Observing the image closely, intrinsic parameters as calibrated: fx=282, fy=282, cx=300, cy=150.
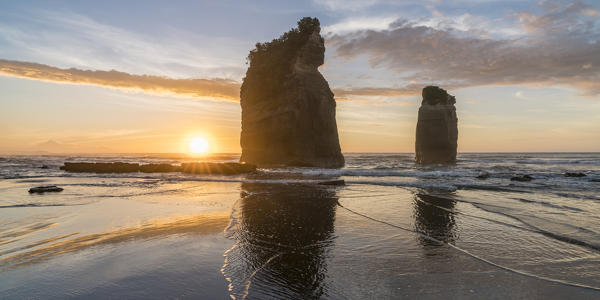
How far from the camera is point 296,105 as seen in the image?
3544cm

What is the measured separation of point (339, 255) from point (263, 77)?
35.5 metres

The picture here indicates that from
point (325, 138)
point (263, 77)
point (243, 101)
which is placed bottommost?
point (325, 138)

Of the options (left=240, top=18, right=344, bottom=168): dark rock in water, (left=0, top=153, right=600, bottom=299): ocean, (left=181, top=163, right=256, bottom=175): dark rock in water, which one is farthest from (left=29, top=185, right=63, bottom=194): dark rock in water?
(left=240, top=18, right=344, bottom=168): dark rock in water

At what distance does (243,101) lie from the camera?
135 feet

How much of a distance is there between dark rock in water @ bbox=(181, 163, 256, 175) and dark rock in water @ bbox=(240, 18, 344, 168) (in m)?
9.75

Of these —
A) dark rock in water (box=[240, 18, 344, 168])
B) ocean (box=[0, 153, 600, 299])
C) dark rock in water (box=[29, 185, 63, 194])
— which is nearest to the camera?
ocean (box=[0, 153, 600, 299])

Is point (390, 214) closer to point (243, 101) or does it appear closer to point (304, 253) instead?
point (304, 253)

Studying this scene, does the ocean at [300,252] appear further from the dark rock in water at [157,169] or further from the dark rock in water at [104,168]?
the dark rock in water at [104,168]

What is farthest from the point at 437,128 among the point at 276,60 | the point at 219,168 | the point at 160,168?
the point at 160,168

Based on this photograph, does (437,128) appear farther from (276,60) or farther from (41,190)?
(41,190)

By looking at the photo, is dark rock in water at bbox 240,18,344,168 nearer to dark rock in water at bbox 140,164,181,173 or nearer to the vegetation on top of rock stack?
the vegetation on top of rock stack

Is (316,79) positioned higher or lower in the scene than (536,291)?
higher

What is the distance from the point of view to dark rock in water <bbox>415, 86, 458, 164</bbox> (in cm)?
4262

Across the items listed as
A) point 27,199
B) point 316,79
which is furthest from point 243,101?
point 27,199
